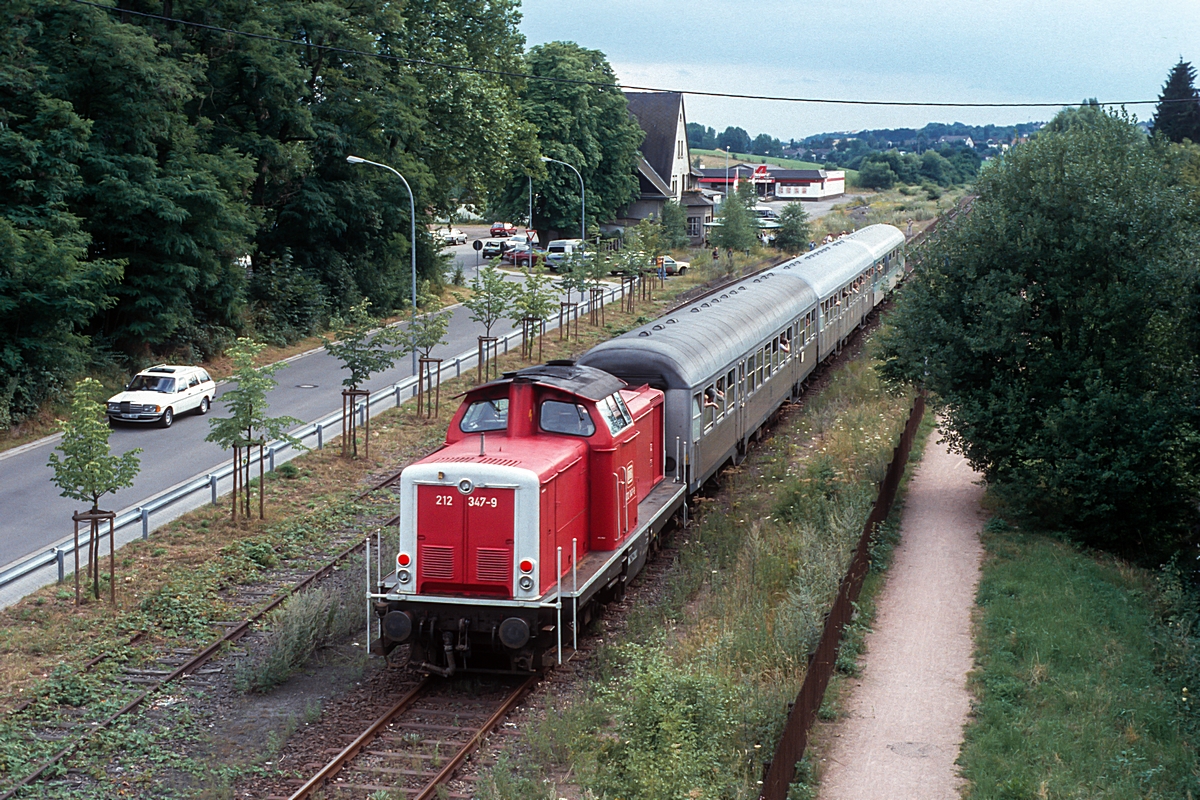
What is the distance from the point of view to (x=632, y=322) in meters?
50.2

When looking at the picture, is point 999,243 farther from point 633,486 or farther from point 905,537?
point 633,486

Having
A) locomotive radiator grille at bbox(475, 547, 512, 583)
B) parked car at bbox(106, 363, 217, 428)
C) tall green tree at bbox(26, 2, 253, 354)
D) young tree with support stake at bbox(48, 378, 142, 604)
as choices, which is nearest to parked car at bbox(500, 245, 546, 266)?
tall green tree at bbox(26, 2, 253, 354)

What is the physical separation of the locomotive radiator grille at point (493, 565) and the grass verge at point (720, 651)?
1.68 m

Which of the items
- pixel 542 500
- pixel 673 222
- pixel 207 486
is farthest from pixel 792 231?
pixel 542 500

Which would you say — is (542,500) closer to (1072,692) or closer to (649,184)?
(1072,692)

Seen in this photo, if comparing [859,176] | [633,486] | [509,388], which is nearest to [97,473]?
[509,388]

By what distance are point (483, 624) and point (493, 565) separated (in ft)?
2.35

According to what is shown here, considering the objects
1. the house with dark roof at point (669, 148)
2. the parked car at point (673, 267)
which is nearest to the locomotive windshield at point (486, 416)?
the parked car at point (673, 267)

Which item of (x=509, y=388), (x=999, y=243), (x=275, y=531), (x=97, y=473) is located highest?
(x=999, y=243)

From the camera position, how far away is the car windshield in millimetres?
31094

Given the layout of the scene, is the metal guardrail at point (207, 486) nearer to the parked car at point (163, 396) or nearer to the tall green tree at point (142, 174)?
the parked car at point (163, 396)

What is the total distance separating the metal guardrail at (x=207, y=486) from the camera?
18984 millimetres

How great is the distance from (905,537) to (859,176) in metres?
158

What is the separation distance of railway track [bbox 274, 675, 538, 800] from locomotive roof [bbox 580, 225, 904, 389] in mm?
6728
